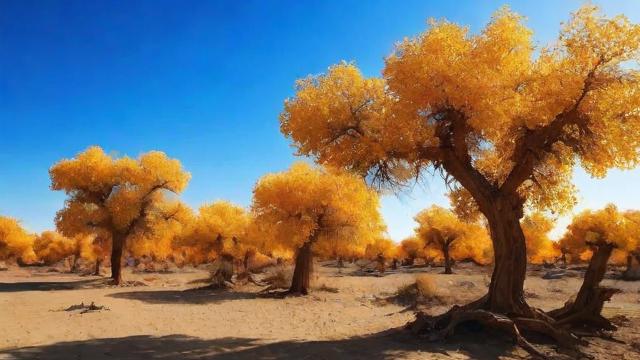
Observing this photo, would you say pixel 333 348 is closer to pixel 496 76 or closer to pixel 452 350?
pixel 452 350

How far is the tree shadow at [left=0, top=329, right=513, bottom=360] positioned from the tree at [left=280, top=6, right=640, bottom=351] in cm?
92

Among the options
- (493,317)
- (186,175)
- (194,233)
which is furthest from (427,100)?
(194,233)

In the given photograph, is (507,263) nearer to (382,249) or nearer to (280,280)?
(280,280)

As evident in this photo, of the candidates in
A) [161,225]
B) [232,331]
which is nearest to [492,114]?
[232,331]

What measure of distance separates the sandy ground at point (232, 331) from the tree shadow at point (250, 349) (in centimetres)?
2

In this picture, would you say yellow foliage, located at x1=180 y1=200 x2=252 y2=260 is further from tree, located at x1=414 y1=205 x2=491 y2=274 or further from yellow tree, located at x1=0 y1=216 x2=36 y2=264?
yellow tree, located at x1=0 y1=216 x2=36 y2=264

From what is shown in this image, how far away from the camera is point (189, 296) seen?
26.6m

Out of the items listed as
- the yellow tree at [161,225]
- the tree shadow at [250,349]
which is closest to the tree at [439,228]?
the yellow tree at [161,225]

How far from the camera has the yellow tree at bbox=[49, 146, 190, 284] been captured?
103 ft

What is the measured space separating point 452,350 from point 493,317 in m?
1.63

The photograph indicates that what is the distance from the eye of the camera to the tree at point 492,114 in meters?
12.4

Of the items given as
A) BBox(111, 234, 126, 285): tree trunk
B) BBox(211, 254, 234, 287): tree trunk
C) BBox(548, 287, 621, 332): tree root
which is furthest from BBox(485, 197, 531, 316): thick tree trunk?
BBox(111, 234, 126, 285): tree trunk

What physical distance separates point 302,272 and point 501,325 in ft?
53.3

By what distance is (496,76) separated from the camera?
12.6 m
